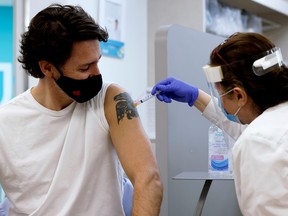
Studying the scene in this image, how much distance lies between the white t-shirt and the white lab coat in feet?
1.67

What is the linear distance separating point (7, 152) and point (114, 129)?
39 cm

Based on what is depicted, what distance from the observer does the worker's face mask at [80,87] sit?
1.43 meters

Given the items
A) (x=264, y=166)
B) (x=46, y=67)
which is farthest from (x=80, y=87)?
(x=264, y=166)

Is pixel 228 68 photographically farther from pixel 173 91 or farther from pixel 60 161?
pixel 60 161

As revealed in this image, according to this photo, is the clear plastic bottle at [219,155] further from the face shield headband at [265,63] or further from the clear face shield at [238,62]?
the face shield headband at [265,63]

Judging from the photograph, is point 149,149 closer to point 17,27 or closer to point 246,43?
point 246,43

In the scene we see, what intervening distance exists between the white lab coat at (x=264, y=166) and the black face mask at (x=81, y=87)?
1.84 feet

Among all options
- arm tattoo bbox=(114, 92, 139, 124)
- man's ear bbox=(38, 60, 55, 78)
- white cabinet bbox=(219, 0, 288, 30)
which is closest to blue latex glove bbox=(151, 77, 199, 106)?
arm tattoo bbox=(114, 92, 139, 124)

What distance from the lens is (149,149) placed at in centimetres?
139

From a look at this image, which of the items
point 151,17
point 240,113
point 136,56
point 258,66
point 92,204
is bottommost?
point 92,204

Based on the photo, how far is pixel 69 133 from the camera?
1454 mm

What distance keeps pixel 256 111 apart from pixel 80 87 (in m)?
0.58

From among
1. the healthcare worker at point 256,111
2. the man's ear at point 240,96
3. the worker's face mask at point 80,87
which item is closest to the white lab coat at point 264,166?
the healthcare worker at point 256,111

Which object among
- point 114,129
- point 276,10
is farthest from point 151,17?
point 114,129
